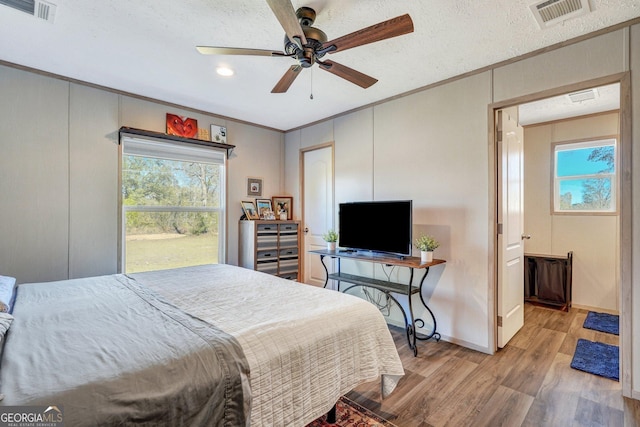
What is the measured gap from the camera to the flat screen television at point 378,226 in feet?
9.62

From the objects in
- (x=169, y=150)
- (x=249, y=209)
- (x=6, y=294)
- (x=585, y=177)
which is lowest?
(x=6, y=294)

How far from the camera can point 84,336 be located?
1259 millimetres

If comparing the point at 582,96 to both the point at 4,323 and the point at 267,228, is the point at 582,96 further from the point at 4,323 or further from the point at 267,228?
the point at 4,323

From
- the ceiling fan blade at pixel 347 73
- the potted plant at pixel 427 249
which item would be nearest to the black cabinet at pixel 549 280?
the potted plant at pixel 427 249

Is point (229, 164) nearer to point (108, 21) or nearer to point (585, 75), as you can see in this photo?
point (108, 21)

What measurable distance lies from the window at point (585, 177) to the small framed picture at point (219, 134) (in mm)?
4589

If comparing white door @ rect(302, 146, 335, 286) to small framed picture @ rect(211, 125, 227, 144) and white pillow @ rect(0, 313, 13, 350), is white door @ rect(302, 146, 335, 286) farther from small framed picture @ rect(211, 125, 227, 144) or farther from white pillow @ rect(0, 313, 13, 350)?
white pillow @ rect(0, 313, 13, 350)

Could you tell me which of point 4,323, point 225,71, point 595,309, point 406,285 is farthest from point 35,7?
point 595,309

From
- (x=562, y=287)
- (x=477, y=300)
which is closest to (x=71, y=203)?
(x=477, y=300)

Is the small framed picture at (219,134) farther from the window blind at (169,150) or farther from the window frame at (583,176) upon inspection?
the window frame at (583,176)

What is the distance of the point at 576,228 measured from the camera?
4035mm

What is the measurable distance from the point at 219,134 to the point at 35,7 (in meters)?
2.17

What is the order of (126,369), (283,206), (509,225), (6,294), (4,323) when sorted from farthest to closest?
1. (283,206)
2. (509,225)
3. (6,294)
4. (4,323)
5. (126,369)

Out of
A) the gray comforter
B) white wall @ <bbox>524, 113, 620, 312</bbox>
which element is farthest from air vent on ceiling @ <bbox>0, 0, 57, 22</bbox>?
white wall @ <bbox>524, 113, 620, 312</bbox>
